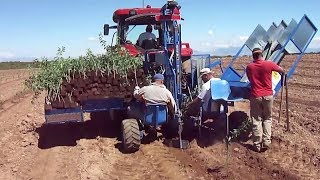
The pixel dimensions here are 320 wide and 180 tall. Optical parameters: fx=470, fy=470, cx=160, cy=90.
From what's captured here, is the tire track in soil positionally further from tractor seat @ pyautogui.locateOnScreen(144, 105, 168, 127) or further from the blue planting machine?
tractor seat @ pyautogui.locateOnScreen(144, 105, 168, 127)

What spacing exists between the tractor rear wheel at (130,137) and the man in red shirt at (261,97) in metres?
2.13

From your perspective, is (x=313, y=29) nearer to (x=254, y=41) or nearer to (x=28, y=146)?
(x=254, y=41)

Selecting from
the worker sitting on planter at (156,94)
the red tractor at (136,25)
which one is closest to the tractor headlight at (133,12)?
the red tractor at (136,25)

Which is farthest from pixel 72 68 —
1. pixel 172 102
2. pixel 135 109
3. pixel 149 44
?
pixel 149 44

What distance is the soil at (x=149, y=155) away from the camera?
737cm

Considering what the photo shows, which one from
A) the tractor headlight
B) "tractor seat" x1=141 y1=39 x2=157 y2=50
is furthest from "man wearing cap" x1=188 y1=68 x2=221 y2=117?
the tractor headlight

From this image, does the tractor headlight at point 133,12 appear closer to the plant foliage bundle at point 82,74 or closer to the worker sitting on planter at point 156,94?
the plant foliage bundle at point 82,74

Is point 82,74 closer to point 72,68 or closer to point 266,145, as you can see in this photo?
point 72,68

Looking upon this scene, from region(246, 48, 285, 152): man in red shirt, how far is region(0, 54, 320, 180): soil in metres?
0.27

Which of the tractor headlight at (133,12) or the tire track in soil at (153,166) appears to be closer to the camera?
the tire track in soil at (153,166)

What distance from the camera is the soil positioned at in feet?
24.2

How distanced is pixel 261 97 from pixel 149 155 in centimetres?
227

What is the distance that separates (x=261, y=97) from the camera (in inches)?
330

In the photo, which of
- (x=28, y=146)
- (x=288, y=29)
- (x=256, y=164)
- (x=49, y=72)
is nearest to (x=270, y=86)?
(x=256, y=164)
